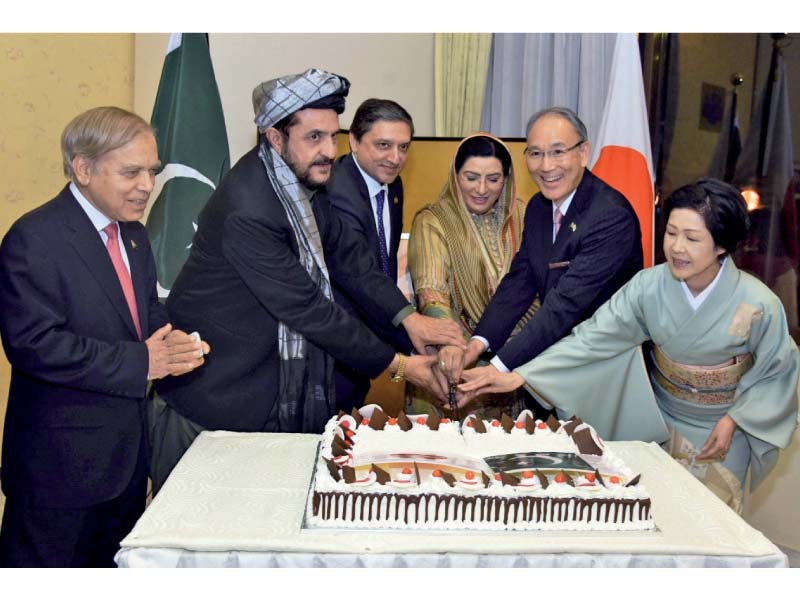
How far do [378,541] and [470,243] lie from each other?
1914mm

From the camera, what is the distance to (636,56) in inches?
159

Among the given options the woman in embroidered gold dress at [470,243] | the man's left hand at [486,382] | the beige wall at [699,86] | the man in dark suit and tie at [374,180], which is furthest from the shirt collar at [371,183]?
the beige wall at [699,86]

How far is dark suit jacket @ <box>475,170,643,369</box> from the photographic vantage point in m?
3.03

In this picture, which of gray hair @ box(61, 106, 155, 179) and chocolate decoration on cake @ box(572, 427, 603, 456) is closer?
chocolate decoration on cake @ box(572, 427, 603, 456)

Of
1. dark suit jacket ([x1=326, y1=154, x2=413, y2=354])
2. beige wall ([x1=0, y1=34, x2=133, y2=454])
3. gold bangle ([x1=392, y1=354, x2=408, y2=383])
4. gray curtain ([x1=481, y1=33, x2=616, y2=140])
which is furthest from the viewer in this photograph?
gray curtain ([x1=481, y1=33, x2=616, y2=140])

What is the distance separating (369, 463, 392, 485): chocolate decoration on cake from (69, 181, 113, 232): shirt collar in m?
1.05

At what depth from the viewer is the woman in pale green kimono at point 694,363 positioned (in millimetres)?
2541

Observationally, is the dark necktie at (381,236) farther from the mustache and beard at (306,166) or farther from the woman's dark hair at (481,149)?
the mustache and beard at (306,166)

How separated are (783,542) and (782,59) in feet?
8.20

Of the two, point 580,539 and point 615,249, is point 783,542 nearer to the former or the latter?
point 615,249

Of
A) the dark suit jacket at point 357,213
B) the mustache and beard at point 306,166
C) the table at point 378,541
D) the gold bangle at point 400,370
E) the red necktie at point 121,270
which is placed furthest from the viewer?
the dark suit jacket at point 357,213

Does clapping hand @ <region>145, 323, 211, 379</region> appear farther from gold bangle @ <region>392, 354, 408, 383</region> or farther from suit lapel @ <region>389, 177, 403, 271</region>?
suit lapel @ <region>389, 177, 403, 271</region>

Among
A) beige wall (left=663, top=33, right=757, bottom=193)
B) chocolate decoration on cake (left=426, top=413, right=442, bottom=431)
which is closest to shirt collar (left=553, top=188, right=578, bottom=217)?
chocolate decoration on cake (left=426, top=413, right=442, bottom=431)

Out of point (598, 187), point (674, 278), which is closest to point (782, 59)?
point (598, 187)
